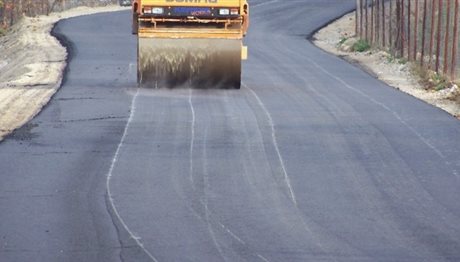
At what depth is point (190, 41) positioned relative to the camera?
2622 centimetres

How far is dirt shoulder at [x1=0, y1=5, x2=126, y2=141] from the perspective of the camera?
73.3 feet

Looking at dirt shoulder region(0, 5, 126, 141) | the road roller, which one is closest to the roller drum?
the road roller

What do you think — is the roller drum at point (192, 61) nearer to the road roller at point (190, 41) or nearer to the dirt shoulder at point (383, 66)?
the road roller at point (190, 41)

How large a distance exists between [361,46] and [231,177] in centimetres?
2688

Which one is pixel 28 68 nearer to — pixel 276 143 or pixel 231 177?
pixel 276 143

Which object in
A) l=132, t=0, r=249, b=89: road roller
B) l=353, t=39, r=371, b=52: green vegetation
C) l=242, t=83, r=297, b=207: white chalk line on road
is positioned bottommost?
l=353, t=39, r=371, b=52: green vegetation

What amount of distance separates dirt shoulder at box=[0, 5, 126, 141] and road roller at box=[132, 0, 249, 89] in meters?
2.33

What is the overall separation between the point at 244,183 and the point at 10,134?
5709 mm

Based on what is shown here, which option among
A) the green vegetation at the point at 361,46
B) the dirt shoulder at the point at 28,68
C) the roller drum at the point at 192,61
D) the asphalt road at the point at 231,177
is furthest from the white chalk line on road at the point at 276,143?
the green vegetation at the point at 361,46

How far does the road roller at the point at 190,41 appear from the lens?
85.5 ft

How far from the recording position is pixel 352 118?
20.5 metres

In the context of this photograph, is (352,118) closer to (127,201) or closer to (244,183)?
(244,183)

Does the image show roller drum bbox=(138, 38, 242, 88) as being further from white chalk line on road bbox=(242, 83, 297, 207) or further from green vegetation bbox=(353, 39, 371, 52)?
green vegetation bbox=(353, 39, 371, 52)

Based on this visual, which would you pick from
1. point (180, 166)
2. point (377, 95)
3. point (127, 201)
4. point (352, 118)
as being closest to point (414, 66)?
point (377, 95)
